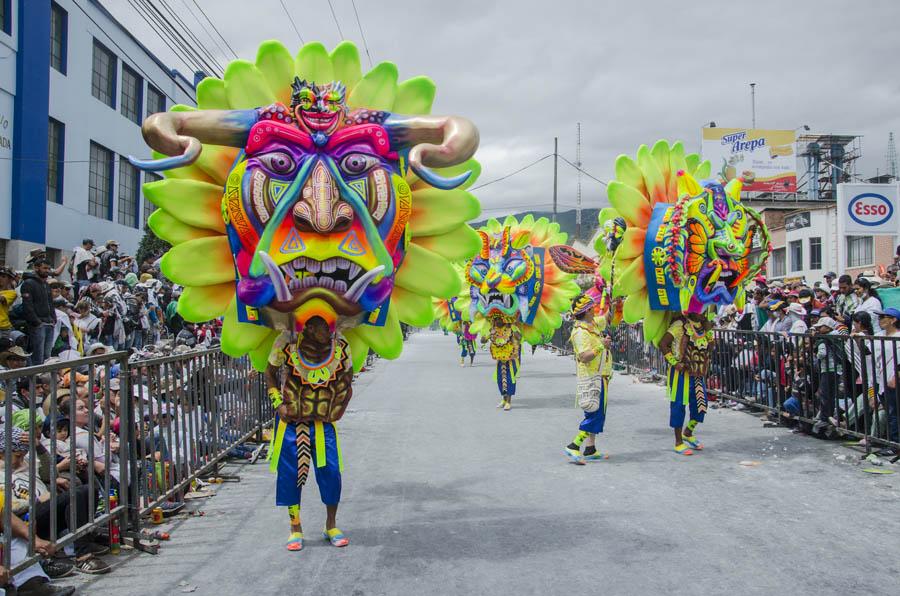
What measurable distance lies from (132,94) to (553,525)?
19.8 metres

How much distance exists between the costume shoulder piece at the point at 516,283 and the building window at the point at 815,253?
19.5m

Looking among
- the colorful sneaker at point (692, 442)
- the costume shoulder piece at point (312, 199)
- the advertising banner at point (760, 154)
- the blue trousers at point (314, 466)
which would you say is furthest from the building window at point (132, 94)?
the advertising banner at point (760, 154)

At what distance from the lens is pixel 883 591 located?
150 inches

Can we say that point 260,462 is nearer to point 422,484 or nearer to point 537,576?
point 422,484

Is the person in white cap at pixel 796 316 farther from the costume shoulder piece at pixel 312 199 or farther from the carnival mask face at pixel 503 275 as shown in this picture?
the costume shoulder piece at pixel 312 199

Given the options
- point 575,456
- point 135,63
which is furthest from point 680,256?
point 135,63

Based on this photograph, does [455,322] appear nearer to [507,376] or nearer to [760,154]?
[507,376]

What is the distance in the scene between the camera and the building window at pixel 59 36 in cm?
1587

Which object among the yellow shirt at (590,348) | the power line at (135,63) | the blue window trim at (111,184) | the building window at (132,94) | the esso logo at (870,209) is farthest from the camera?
the building window at (132,94)

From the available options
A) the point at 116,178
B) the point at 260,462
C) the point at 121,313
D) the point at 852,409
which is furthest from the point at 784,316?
the point at 116,178

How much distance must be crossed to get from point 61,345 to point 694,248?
304 inches

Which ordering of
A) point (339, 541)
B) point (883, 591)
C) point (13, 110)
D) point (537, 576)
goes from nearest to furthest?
point (883, 591) < point (537, 576) < point (339, 541) < point (13, 110)

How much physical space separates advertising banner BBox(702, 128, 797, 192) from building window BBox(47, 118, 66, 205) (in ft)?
100

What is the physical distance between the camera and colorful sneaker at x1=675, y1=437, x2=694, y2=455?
754 centimetres
